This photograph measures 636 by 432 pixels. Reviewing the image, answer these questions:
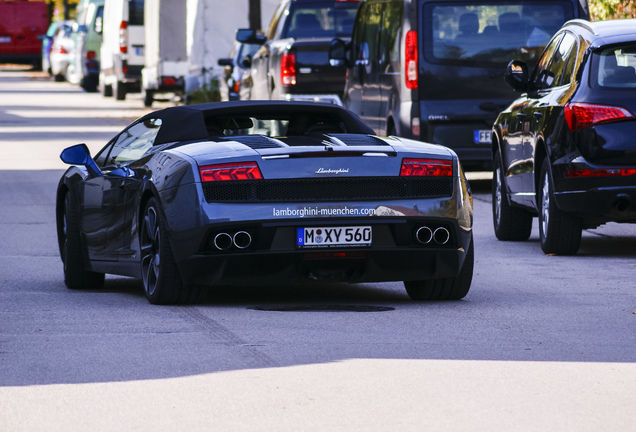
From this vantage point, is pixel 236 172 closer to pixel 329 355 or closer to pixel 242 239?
pixel 242 239

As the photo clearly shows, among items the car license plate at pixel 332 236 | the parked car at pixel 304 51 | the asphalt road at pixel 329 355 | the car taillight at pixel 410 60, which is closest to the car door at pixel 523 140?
the asphalt road at pixel 329 355

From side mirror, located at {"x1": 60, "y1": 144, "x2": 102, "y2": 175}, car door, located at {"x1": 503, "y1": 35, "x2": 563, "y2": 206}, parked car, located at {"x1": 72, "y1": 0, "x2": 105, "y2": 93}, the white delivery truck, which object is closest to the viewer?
side mirror, located at {"x1": 60, "y1": 144, "x2": 102, "y2": 175}

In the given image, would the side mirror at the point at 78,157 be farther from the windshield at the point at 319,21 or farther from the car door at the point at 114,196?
the windshield at the point at 319,21

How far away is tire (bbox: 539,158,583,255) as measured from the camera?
440 inches

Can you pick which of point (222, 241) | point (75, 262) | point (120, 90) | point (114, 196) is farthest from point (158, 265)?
point (120, 90)

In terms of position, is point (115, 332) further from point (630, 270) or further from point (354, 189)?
point (630, 270)

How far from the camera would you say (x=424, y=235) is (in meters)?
8.34

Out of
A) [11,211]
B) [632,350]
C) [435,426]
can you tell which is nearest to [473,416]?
[435,426]

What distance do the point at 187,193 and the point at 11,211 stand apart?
7.63 metres

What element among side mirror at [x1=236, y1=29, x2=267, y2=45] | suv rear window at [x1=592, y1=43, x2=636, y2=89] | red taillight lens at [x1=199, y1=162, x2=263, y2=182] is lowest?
side mirror at [x1=236, y1=29, x2=267, y2=45]

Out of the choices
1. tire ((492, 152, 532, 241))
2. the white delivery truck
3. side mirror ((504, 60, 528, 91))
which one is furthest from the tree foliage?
the white delivery truck

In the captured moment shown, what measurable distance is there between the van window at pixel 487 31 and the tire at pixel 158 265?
774cm

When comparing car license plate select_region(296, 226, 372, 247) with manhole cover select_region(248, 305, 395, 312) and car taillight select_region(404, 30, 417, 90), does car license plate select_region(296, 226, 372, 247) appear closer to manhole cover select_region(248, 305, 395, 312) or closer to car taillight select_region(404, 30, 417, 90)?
manhole cover select_region(248, 305, 395, 312)

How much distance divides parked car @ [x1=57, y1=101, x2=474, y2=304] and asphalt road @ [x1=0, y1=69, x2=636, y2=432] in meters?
0.21
